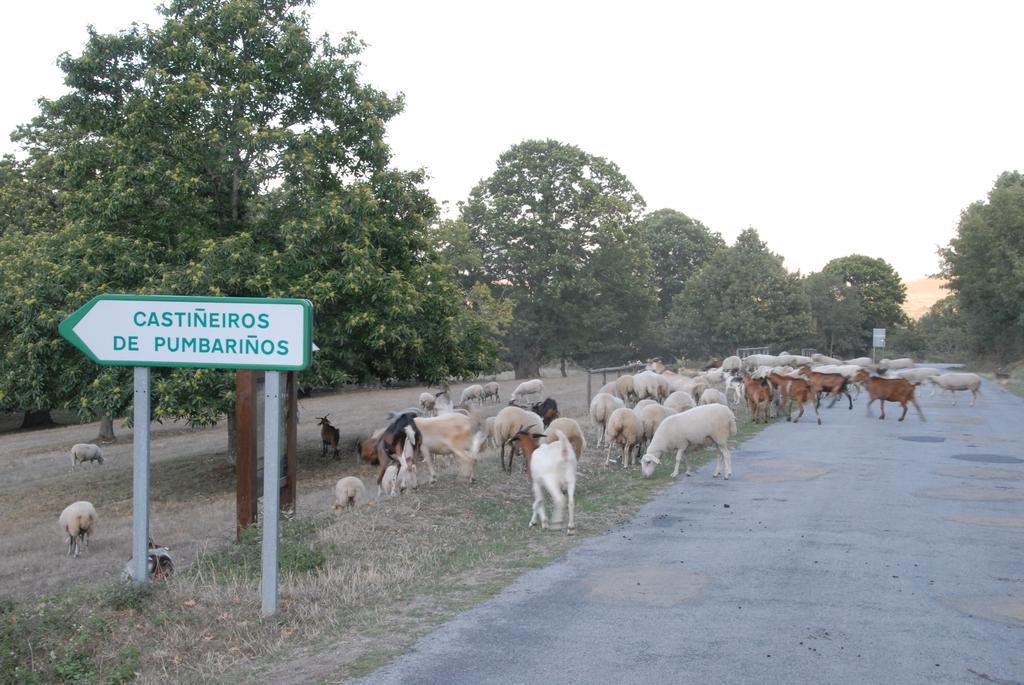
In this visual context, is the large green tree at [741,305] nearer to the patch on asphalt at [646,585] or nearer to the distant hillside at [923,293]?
the patch on asphalt at [646,585]

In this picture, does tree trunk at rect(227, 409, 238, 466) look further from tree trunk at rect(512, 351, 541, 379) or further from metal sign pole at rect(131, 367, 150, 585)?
tree trunk at rect(512, 351, 541, 379)

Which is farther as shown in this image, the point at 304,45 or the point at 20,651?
the point at 304,45

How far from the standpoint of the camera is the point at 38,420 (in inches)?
1742

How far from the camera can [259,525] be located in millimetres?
9969

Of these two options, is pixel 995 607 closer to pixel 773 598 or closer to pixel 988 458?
pixel 773 598

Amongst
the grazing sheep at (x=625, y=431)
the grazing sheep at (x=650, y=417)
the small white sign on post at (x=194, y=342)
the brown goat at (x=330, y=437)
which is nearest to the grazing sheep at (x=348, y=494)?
the grazing sheep at (x=625, y=431)

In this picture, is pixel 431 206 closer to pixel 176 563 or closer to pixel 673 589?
pixel 176 563

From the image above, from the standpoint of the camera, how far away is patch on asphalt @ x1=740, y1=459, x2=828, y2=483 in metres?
14.0

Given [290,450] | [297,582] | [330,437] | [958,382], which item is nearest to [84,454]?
[330,437]

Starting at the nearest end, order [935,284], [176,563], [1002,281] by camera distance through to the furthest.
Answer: [176,563], [1002,281], [935,284]

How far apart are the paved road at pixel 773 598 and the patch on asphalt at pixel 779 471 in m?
0.54

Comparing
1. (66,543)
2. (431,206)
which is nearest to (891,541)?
(66,543)

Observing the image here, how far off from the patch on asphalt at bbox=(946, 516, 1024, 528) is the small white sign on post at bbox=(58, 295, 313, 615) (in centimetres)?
812

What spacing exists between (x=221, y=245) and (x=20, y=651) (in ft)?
43.0
